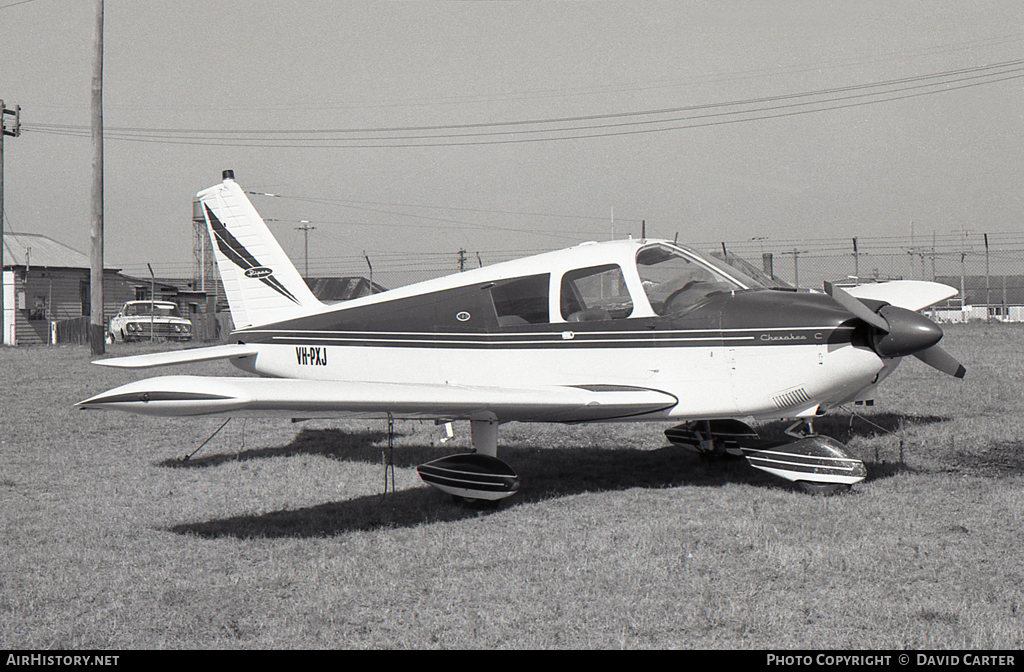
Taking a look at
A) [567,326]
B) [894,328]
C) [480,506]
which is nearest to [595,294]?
[567,326]

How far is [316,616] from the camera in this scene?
4.28 meters

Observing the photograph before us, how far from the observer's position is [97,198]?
21.0 meters

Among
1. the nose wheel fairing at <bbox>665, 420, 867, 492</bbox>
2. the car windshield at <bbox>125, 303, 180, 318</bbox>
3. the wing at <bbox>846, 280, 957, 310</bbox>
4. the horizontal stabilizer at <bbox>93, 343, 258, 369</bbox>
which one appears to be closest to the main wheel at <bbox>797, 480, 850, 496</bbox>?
the nose wheel fairing at <bbox>665, 420, 867, 492</bbox>

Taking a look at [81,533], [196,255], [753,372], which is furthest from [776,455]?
[196,255]

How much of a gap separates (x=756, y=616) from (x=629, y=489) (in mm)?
3028

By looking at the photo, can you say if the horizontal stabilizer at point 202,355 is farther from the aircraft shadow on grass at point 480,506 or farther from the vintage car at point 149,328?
the vintage car at point 149,328

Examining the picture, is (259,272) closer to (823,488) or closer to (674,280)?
(674,280)

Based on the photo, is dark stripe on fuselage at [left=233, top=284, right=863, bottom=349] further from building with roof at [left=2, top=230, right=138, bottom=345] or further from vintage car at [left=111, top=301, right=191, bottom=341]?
building with roof at [left=2, top=230, right=138, bottom=345]

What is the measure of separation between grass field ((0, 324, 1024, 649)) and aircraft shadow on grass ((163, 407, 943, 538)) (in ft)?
0.12

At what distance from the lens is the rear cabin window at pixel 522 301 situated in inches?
292

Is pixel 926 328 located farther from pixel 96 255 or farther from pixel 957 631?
pixel 96 255

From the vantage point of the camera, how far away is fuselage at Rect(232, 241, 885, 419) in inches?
253

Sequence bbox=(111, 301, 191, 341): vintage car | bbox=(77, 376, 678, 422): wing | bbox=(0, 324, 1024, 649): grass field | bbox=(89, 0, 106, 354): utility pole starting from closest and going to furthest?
bbox=(0, 324, 1024, 649): grass field → bbox=(77, 376, 678, 422): wing → bbox=(89, 0, 106, 354): utility pole → bbox=(111, 301, 191, 341): vintage car

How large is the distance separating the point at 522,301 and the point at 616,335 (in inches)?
38.0
